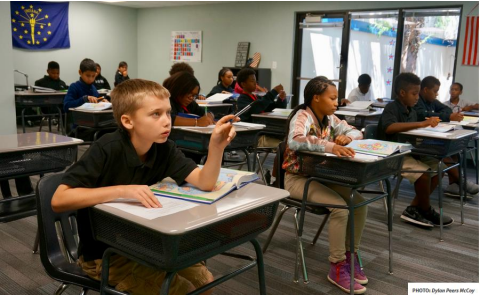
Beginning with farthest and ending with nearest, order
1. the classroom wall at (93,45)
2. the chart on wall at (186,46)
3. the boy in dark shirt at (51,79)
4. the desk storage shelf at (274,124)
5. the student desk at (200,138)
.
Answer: the chart on wall at (186,46) < the classroom wall at (93,45) < the boy in dark shirt at (51,79) < the desk storage shelf at (274,124) < the student desk at (200,138)

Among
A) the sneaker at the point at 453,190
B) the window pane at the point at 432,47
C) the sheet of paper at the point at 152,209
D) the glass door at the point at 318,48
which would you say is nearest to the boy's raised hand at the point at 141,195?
the sheet of paper at the point at 152,209

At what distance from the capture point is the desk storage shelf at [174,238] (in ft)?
3.52

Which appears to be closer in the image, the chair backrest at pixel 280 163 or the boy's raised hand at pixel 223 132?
the boy's raised hand at pixel 223 132

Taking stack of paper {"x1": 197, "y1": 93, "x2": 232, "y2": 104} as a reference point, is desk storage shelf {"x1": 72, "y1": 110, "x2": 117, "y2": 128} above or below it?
below

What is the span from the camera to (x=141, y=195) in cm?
117

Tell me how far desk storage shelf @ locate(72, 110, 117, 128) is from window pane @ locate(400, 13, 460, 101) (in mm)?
4946

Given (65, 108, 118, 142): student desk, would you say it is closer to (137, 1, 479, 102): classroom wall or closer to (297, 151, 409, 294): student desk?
(297, 151, 409, 294): student desk

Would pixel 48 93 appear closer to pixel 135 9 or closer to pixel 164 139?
pixel 164 139

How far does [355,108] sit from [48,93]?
378 centimetres

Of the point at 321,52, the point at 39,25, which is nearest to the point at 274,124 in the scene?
the point at 321,52

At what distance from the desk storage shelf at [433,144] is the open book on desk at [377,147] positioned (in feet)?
2.47

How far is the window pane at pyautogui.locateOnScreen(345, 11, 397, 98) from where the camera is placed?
725 cm

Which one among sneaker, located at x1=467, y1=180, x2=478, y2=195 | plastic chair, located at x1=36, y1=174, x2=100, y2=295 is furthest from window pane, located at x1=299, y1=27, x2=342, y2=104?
plastic chair, located at x1=36, y1=174, x2=100, y2=295

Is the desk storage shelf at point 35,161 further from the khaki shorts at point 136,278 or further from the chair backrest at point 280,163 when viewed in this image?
the chair backrest at point 280,163
